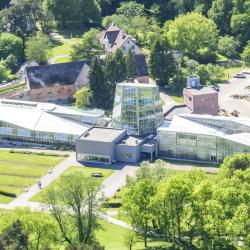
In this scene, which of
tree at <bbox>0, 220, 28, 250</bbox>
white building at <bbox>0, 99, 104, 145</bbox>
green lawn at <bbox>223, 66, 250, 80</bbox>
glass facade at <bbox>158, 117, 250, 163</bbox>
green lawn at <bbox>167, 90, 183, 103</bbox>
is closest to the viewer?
tree at <bbox>0, 220, 28, 250</bbox>

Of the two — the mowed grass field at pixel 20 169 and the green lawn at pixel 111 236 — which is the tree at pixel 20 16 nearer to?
the mowed grass field at pixel 20 169

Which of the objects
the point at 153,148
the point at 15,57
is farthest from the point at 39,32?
the point at 153,148

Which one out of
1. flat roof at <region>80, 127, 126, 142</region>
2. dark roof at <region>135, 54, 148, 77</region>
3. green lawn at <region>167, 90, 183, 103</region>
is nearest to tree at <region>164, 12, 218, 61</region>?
dark roof at <region>135, 54, 148, 77</region>

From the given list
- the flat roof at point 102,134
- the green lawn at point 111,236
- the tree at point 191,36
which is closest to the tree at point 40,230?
the green lawn at point 111,236

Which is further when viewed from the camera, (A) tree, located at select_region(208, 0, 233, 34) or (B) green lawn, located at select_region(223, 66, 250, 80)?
(A) tree, located at select_region(208, 0, 233, 34)

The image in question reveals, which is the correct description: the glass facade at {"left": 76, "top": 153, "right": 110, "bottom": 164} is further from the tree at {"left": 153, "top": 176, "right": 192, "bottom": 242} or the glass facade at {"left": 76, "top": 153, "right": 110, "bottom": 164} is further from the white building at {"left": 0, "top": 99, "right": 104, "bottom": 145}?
the tree at {"left": 153, "top": 176, "right": 192, "bottom": 242}

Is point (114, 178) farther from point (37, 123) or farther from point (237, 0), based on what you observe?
point (237, 0)
